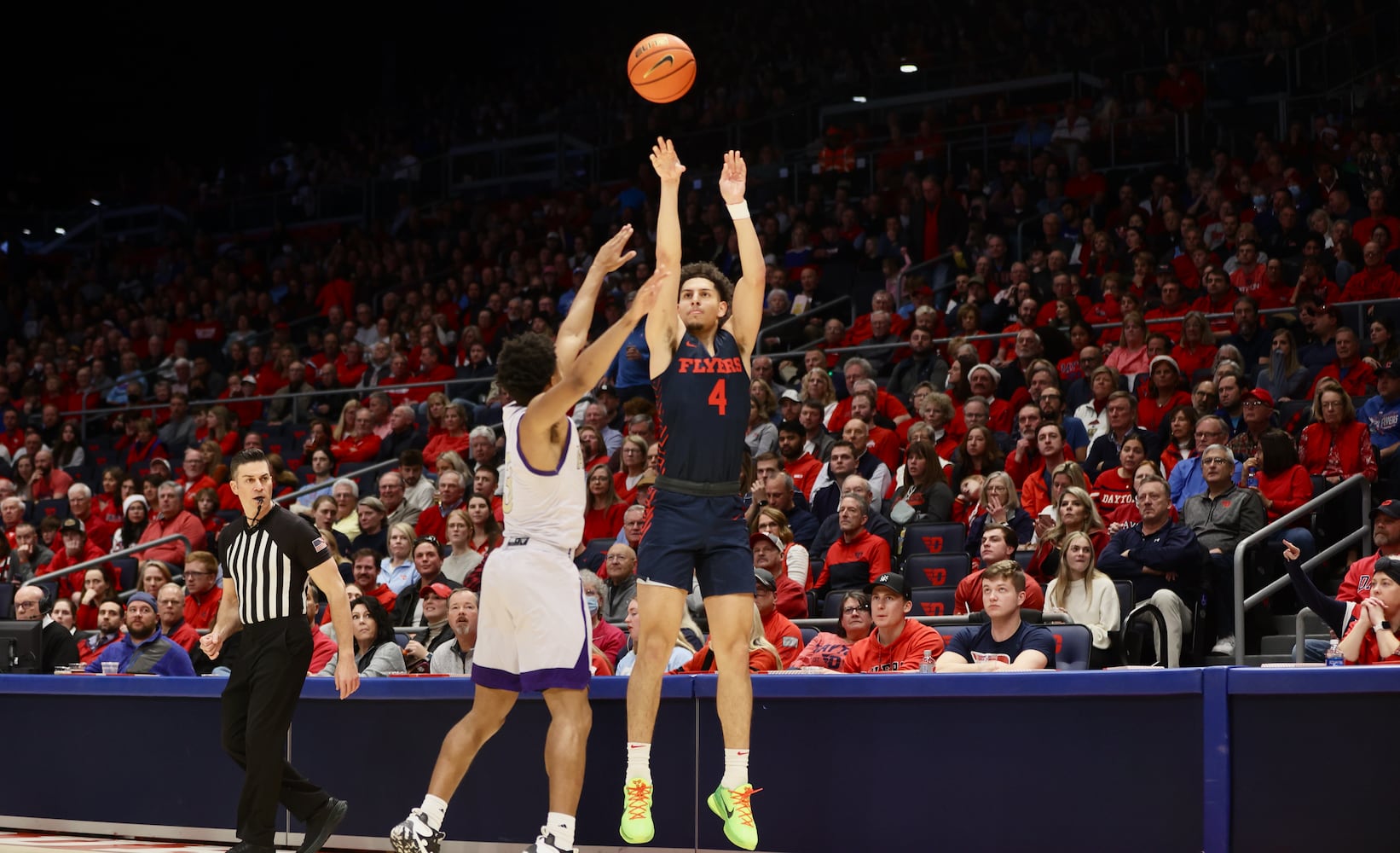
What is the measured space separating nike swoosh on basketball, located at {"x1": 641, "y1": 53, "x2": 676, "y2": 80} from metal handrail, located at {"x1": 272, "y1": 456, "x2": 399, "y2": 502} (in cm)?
690

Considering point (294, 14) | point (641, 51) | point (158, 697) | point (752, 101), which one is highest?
point (294, 14)

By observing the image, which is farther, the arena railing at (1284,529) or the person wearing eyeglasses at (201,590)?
the person wearing eyeglasses at (201,590)

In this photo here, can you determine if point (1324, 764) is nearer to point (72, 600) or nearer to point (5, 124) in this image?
point (72, 600)

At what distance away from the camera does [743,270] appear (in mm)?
5891

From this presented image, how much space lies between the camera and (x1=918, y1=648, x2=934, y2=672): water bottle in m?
6.78

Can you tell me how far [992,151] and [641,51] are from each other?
951 cm

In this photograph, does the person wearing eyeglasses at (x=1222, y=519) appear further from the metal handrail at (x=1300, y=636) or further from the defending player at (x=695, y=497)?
the defending player at (x=695, y=497)

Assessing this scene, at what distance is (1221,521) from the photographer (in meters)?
9.03

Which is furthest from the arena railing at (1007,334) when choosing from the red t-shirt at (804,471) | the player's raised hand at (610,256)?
the player's raised hand at (610,256)

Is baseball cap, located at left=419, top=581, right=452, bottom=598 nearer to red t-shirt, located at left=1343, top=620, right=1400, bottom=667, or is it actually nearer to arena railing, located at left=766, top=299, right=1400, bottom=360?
arena railing, located at left=766, top=299, right=1400, bottom=360

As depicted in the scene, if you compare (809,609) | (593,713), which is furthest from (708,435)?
(809,609)

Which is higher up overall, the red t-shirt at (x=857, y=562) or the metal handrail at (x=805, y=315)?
the metal handrail at (x=805, y=315)

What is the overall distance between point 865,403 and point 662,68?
4741mm

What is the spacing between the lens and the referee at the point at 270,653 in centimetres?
629
